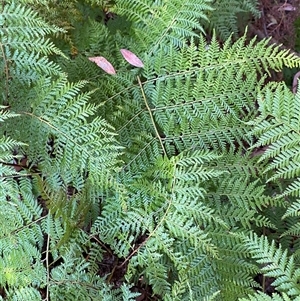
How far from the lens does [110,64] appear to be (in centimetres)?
202

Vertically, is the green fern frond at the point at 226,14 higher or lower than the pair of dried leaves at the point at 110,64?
higher

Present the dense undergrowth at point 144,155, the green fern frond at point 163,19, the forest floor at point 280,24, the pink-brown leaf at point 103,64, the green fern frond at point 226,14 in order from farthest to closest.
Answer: the forest floor at point 280,24 → the green fern frond at point 226,14 → the pink-brown leaf at point 103,64 → the green fern frond at point 163,19 → the dense undergrowth at point 144,155

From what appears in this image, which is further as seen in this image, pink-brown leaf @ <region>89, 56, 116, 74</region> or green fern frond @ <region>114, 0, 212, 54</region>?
pink-brown leaf @ <region>89, 56, 116, 74</region>

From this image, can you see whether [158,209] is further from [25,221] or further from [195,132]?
[25,221]

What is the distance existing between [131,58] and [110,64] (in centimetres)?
10

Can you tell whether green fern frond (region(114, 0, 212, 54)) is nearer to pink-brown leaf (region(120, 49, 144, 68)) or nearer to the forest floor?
pink-brown leaf (region(120, 49, 144, 68))

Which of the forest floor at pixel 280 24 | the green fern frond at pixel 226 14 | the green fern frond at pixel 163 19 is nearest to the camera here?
the green fern frond at pixel 163 19

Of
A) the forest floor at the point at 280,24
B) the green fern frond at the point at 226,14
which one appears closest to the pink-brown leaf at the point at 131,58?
the green fern frond at the point at 226,14

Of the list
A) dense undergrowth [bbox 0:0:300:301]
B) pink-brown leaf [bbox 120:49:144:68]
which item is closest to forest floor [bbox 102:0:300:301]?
dense undergrowth [bbox 0:0:300:301]

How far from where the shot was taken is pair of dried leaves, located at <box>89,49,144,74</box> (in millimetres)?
1988

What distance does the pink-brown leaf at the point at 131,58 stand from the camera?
6.51 ft

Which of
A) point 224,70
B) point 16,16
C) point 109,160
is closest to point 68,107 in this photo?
point 109,160

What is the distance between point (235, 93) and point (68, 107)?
70 cm

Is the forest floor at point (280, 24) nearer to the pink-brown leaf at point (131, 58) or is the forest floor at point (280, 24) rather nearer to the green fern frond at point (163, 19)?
the green fern frond at point (163, 19)
